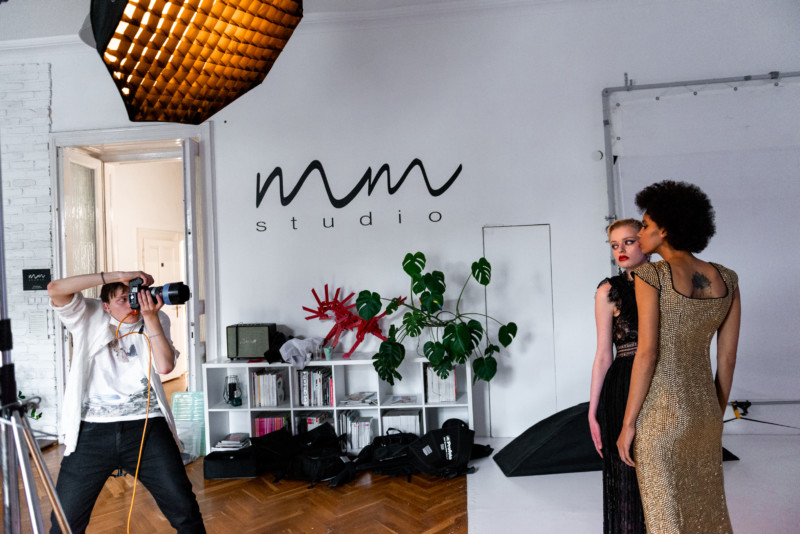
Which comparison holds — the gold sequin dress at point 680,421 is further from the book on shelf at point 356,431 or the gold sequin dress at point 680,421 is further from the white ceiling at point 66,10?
the white ceiling at point 66,10

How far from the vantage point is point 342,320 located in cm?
428

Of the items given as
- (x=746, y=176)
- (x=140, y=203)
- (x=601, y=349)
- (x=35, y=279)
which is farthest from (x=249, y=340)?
(x=746, y=176)

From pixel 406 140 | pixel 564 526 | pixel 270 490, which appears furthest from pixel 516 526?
pixel 406 140

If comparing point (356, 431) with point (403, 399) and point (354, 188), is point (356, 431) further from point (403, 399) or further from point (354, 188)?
→ point (354, 188)

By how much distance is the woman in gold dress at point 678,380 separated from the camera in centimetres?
162

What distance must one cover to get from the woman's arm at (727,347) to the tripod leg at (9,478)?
197 centimetres

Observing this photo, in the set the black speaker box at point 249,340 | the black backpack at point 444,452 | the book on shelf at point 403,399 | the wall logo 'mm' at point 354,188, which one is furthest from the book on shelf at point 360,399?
the wall logo 'mm' at point 354,188

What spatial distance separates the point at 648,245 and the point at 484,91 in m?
2.97

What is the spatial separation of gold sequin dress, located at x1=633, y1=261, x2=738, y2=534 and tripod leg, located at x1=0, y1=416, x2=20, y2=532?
1639 millimetres

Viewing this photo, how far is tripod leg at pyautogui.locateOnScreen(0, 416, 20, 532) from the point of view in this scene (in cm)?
108

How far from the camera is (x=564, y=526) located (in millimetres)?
2773

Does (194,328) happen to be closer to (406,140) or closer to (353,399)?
(353,399)

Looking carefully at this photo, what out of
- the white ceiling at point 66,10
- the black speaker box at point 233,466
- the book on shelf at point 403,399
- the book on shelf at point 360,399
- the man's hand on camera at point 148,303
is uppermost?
the white ceiling at point 66,10

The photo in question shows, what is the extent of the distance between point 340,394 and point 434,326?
91 centimetres
